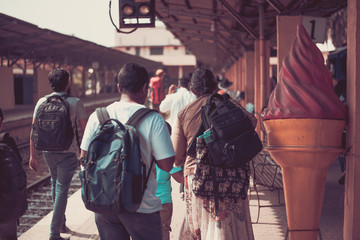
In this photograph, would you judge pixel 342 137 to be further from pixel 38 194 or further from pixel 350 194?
pixel 38 194

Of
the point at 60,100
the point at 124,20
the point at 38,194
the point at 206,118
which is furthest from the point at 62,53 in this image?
the point at 206,118

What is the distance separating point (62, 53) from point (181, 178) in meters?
23.2

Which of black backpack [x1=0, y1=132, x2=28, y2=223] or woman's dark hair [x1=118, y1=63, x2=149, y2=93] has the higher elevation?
woman's dark hair [x1=118, y1=63, x2=149, y2=93]

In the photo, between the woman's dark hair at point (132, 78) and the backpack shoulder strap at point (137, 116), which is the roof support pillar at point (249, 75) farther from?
the backpack shoulder strap at point (137, 116)

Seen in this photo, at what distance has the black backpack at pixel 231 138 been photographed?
3004 millimetres

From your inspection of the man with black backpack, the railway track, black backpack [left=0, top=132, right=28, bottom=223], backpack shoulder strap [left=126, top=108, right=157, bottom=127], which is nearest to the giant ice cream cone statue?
backpack shoulder strap [left=126, top=108, right=157, bottom=127]

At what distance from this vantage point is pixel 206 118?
10.5ft

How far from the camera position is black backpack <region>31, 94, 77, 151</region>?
14.4 ft

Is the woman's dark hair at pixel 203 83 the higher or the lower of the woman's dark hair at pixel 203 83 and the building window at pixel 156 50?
the lower

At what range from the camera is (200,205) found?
3.28 m

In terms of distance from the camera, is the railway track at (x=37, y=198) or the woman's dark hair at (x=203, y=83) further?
the railway track at (x=37, y=198)

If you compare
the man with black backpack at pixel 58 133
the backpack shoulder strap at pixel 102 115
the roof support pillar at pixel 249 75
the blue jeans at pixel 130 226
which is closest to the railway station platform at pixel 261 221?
the man with black backpack at pixel 58 133

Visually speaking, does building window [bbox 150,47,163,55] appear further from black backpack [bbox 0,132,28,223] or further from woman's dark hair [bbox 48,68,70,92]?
black backpack [bbox 0,132,28,223]

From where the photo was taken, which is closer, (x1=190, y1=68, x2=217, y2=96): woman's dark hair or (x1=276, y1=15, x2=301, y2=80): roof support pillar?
(x1=190, y1=68, x2=217, y2=96): woman's dark hair
